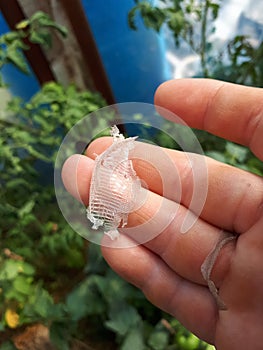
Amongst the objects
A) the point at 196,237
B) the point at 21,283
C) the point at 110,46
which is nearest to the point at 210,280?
the point at 196,237

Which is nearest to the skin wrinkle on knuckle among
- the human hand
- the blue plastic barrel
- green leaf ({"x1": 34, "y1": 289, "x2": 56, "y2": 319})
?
the human hand

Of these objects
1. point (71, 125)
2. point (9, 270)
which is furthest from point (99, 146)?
point (9, 270)

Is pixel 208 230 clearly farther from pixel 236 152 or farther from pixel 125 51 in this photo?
pixel 125 51

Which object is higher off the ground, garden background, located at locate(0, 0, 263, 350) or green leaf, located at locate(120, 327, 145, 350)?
garden background, located at locate(0, 0, 263, 350)

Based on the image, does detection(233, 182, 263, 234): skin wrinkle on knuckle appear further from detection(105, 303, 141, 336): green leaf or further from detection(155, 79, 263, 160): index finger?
detection(105, 303, 141, 336): green leaf

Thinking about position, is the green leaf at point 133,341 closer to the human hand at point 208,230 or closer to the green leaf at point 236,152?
the human hand at point 208,230

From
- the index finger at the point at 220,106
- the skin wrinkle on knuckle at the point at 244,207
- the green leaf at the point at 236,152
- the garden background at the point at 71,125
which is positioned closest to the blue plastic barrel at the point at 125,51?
the garden background at the point at 71,125

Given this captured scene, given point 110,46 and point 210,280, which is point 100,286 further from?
point 110,46
